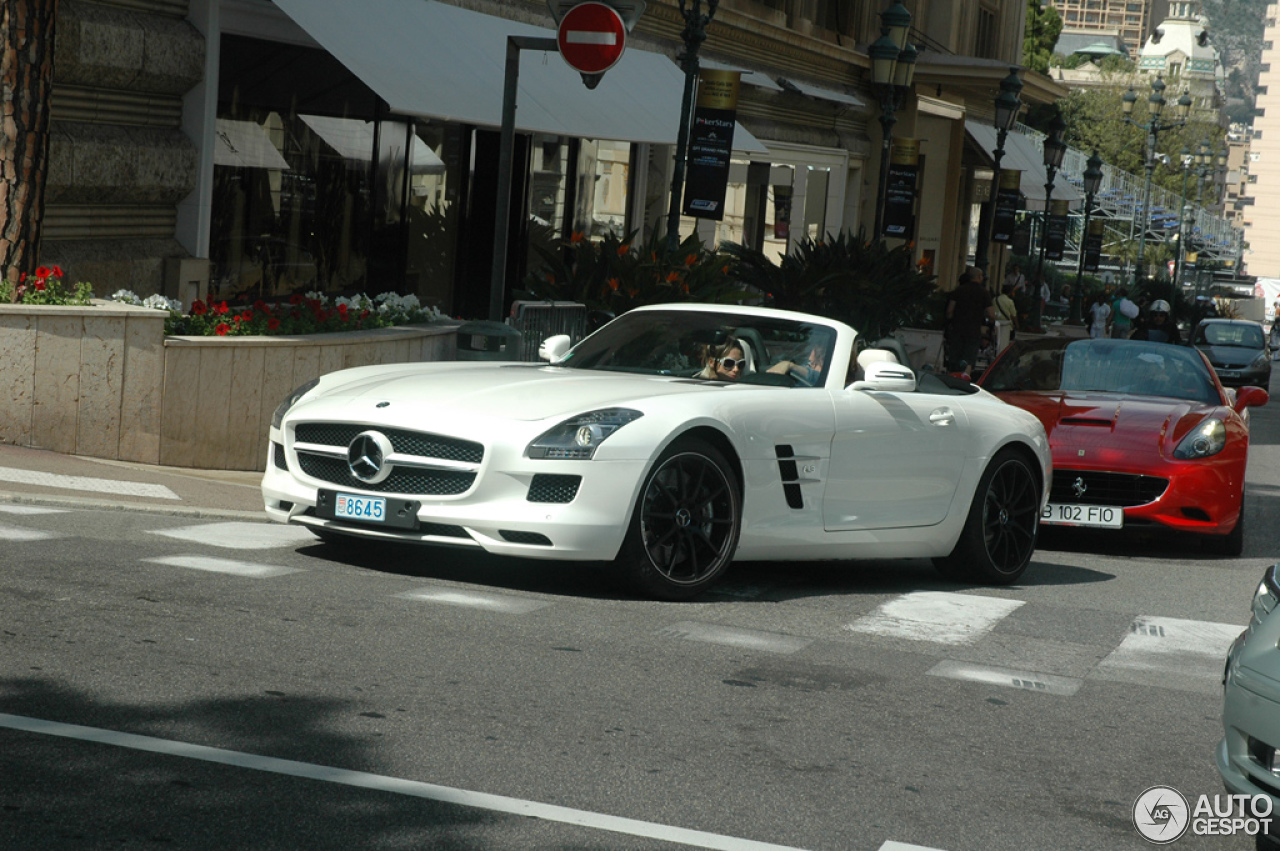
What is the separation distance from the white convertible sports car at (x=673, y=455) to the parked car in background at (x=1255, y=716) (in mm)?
3294

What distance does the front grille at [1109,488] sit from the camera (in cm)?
1139

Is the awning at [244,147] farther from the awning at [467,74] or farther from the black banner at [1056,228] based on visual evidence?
the black banner at [1056,228]

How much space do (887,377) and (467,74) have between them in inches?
379

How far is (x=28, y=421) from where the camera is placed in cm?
1066

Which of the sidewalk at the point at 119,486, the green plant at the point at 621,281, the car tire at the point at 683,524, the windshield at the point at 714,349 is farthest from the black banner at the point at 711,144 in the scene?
the car tire at the point at 683,524

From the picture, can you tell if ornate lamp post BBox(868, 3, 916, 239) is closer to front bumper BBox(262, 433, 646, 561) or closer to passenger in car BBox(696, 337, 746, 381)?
passenger in car BBox(696, 337, 746, 381)

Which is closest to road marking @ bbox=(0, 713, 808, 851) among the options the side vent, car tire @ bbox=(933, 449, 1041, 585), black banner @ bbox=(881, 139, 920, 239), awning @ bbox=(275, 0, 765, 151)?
the side vent

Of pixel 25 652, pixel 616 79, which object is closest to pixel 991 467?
pixel 25 652

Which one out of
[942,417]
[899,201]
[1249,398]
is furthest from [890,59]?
[942,417]

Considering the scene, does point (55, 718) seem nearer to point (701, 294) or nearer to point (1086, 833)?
point (1086, 833)

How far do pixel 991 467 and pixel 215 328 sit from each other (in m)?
5.36

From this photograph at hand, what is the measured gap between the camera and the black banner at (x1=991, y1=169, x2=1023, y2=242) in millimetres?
40594

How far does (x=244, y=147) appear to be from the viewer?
16.4 meters

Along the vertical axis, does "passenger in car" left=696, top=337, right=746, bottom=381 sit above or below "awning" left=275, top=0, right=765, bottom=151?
below
